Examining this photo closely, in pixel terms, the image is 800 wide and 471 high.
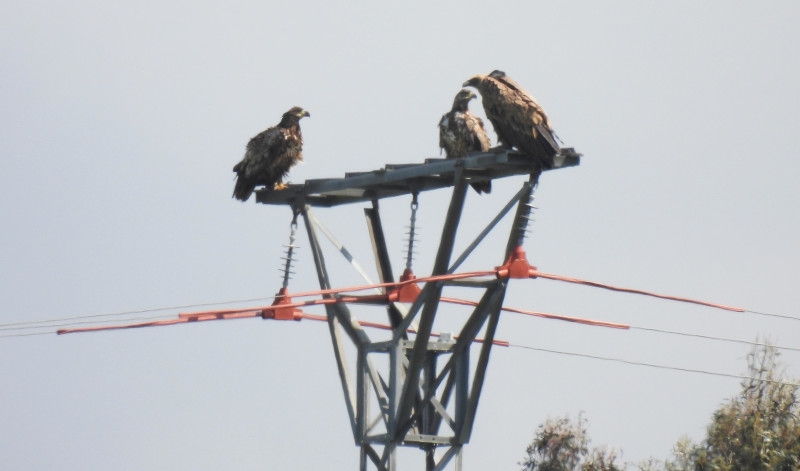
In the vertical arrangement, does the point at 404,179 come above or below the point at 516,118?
below

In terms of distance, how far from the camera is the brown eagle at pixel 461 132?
1880 centimetres

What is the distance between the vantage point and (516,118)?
52.4ft

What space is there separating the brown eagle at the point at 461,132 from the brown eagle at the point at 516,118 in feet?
5.98

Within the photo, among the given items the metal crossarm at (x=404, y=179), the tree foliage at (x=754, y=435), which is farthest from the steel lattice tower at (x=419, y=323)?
the tree foliage at (x=754, y=435)

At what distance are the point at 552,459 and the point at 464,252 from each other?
1753 cm

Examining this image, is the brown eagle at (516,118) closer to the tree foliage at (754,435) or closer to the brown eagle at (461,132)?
the brown eagle at (461,132)

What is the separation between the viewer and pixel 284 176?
19562 millimetres

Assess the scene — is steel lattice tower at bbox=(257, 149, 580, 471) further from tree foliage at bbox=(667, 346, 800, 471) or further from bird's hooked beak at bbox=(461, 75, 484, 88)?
tree foliage at bbox=(667, 346, 800, 471)

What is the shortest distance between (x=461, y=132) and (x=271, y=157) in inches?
87.0

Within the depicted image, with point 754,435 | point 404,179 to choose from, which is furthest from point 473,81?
point 754,435

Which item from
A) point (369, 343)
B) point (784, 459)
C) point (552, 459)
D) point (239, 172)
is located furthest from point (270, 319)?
point (552, 459)

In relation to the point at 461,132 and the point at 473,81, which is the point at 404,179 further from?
the point at 461,132

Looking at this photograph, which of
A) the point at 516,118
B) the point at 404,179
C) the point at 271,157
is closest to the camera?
the point at 516,118

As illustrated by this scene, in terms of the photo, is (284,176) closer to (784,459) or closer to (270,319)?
(270,319)
